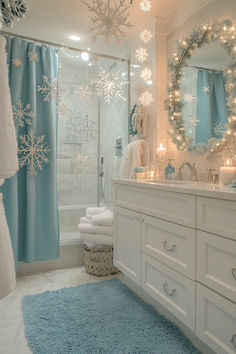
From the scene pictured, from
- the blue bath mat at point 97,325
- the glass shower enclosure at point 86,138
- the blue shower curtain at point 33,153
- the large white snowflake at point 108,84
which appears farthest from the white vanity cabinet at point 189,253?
the large white snowflake at point 108,84

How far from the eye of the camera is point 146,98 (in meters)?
2.44

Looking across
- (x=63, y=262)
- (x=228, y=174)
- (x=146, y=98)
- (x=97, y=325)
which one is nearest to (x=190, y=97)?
(x=146, y=98)

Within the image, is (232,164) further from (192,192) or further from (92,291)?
(92,291)

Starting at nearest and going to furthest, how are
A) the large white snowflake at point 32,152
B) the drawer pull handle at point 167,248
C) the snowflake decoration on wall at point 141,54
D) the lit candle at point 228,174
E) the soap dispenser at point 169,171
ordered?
1. the drawer pull handle at point 167,248
2. the lit candle at point 228,174
3. the soap dispenser at point 169,171
4. the large white snowflake at point 32,152
5. the snowflake decoration on wall at point 141,54

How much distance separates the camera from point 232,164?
166 cm

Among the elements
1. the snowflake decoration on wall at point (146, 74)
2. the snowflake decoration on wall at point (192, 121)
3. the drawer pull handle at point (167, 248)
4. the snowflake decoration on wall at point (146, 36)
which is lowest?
the drawer pull handle at point (167, 248)

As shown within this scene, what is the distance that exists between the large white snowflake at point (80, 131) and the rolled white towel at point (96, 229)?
3.22ft

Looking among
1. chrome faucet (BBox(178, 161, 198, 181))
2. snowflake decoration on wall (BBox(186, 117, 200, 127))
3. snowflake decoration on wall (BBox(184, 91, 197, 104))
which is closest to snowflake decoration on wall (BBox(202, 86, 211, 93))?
snowflake decoration on wall (BBox(184, 91, 197, 104))

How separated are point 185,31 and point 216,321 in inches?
81.2

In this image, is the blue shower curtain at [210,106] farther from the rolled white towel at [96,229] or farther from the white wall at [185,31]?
the rolled white towel at [96,229]

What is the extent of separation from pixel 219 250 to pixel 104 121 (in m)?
2.15

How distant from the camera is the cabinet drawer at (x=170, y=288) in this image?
1330 mm

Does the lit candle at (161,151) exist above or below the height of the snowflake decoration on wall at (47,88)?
below

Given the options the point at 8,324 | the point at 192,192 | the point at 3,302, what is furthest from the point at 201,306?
the point at 3,302
